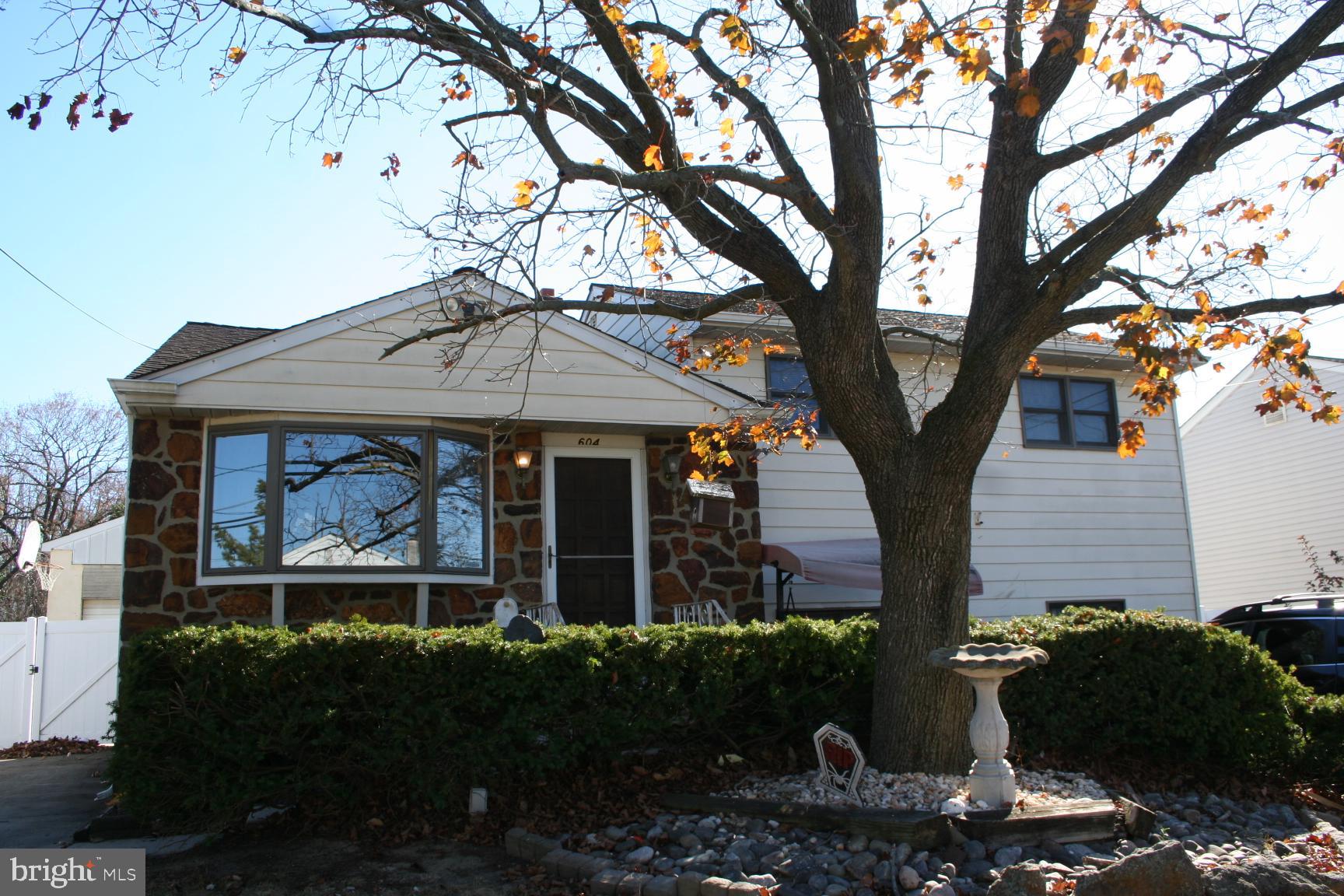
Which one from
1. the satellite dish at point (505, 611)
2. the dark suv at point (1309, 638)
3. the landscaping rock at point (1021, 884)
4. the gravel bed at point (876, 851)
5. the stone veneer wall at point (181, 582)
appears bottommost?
the gravel bed at point (876, 851)

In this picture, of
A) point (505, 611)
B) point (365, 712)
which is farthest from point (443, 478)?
point (365, 712)

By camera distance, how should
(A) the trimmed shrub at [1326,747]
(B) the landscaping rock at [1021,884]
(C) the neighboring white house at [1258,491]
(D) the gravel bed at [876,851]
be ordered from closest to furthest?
(B) the landscaping rock at [1021,884] < (D) the gravel bed at [876,851] < (A) the trimmed shrub at [1326,747] < (C) the neighboring white house at [1258,491]

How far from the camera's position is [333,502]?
29.7ft

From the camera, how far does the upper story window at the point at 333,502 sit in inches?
348

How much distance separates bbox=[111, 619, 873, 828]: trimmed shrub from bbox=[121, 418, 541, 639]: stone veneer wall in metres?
2.58

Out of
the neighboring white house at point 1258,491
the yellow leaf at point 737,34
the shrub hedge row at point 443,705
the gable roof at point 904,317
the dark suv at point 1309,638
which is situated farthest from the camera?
the neighboring white house at point 1258,491

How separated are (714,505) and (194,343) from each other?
5.36 meters

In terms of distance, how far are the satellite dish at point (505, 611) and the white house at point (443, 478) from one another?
15.8 inches

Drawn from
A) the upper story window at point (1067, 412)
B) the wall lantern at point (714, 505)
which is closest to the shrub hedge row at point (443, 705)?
the wall lantern at point (714, 505)

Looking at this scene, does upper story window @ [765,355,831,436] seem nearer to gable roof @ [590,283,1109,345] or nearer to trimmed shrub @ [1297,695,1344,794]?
gable roof @ [590,283,1109,345]

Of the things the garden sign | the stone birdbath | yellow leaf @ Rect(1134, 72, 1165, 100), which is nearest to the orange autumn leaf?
yellow leaf @ Rect(1134, 72, 1165, 100)

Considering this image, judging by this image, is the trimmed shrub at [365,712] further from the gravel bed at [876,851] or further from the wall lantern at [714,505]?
the wall lantern at [714,505]

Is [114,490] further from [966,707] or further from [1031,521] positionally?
[966,707]

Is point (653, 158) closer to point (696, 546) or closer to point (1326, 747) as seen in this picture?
point (696, 546)
